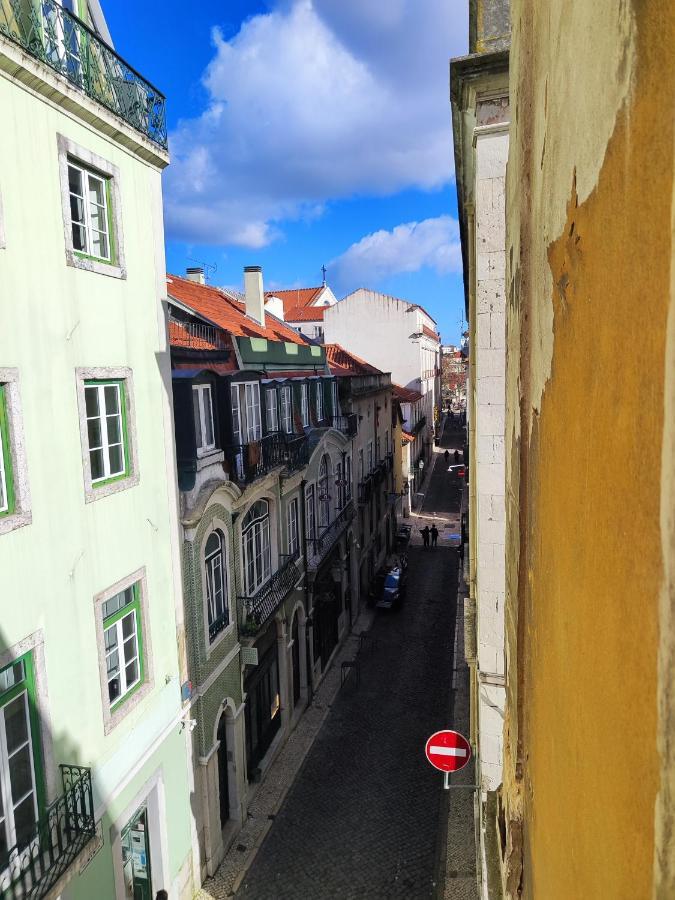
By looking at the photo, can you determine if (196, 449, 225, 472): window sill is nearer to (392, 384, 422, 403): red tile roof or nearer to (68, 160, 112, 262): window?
(68, 160, 112, 262): window

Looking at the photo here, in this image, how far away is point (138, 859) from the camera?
465 inches

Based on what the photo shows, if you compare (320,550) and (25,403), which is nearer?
(25,403)

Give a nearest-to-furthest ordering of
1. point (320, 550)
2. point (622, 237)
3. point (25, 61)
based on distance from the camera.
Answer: point (622, 237)
point (25, 61)
point (320, 550)

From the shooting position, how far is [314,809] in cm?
1578

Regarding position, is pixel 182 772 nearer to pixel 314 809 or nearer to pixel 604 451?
pixel 314 809

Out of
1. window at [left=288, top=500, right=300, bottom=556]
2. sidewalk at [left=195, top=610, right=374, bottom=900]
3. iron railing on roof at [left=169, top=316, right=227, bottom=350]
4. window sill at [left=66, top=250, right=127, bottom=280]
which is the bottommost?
sidewalk at [left=195, top=610, right=374, bottom=900]

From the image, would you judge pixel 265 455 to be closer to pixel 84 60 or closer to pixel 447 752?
pixel 447 752

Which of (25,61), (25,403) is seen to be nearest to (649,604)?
(25,403)

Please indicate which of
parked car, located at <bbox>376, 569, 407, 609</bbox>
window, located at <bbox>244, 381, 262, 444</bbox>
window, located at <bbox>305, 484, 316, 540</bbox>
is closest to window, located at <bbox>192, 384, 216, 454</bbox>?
window, located at <bbox>244, 381, 262, 444</bbox>

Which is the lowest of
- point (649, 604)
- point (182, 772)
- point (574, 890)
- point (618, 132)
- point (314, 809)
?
point (314, 809)

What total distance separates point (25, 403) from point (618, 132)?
821 cm

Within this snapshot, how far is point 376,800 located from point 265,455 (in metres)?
8.98

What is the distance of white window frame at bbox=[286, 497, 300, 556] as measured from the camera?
19.0 metres

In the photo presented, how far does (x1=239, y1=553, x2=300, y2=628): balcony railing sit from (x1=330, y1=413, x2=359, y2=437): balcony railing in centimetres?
681
